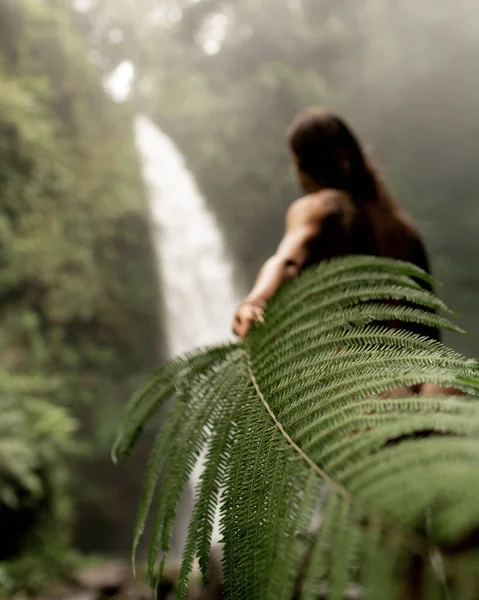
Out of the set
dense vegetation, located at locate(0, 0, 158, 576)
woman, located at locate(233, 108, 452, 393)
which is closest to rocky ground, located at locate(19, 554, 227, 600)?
dense vegetation, located at locate(0, 0, 158, 576)

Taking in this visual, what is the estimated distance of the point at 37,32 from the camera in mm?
6945

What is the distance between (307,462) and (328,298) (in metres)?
0.31

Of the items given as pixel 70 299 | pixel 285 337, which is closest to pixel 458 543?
pixel 285 337

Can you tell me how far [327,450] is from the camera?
0.90 feet

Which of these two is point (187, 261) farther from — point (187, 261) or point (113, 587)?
point (113, 587)

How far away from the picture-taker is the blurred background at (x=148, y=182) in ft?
18.5

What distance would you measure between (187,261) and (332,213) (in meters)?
6.66

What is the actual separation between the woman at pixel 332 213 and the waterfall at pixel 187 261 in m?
5.65

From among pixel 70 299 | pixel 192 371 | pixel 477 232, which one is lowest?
pixel 192 371

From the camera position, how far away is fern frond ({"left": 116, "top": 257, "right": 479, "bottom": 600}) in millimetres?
194

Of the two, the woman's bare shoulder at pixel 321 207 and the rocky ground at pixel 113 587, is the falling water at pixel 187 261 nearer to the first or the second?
the rocky ground at pixel 113 587

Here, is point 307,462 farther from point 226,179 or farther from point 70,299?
point 226,179

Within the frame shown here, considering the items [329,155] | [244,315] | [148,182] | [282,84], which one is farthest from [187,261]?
[244,315]

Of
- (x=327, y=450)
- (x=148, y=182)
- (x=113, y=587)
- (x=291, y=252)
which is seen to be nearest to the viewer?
(x=327, y=450)
